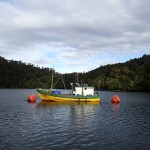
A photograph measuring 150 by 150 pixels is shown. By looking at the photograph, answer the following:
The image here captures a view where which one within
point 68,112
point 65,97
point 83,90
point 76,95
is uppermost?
point 83,90

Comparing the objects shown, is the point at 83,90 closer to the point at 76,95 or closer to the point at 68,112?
the point at 76,95

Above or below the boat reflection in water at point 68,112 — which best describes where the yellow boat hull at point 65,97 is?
above

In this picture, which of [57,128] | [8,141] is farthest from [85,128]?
[8,141]

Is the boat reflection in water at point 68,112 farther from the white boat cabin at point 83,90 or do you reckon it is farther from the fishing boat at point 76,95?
the white boat cabin at point 83,90

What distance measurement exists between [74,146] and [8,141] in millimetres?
6882

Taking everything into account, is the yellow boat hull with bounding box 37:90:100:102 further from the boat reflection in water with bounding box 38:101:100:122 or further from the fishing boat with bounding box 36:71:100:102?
the boat reflection in water with bounding box 38:101:100:122

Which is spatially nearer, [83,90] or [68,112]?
[68,112]

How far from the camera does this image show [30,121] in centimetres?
4284

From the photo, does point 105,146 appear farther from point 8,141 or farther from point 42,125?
point 42,125

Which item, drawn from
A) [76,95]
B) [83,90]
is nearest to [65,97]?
[76,95]

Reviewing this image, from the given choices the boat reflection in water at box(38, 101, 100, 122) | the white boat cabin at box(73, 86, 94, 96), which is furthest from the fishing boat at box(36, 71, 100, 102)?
the boat reflection in water at box(38, 101, 100, 122)

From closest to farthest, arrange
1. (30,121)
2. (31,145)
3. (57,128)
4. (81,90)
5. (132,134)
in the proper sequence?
(31,145)
(132,134)
(57,128)
(30,121)
(81,90)

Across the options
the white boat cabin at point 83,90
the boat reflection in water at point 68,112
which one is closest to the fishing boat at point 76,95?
the white boat cabin at point 83,90

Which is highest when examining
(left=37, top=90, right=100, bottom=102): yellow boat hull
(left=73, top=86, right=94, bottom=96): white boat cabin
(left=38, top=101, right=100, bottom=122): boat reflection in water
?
(left=73, top=86, right=94, bottom=96): white boat cabin
